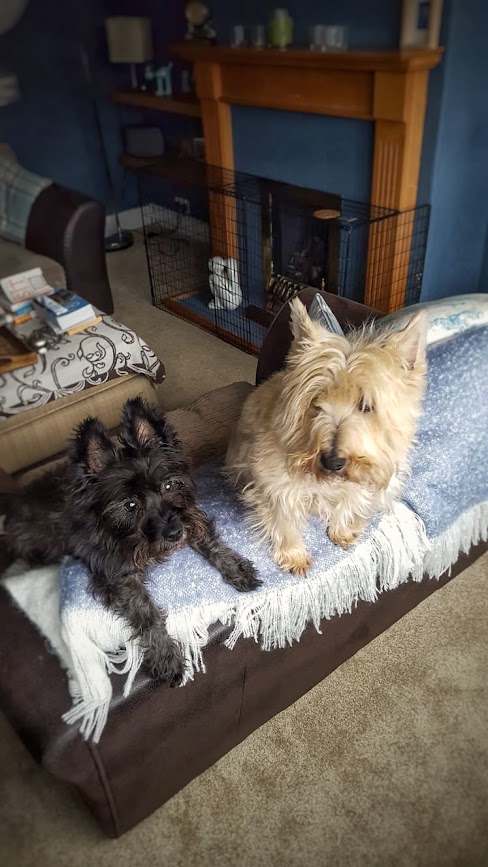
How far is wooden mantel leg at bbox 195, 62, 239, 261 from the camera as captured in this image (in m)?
3.47

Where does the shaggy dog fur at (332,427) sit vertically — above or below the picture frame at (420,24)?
below

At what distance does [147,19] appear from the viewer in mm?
4203

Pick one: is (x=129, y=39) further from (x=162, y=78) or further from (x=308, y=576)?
(x=308, y=576)

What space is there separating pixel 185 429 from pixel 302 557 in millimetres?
717

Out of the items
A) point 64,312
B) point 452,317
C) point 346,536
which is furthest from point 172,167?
point 346,536

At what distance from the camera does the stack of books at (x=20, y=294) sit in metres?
2.17

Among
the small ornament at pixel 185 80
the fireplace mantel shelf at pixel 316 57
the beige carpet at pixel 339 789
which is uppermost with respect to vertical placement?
the fireplace mantel shelf at pixel 316 57

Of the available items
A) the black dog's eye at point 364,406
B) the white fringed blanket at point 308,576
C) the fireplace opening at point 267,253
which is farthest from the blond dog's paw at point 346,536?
the fireplace opening at point 267,253

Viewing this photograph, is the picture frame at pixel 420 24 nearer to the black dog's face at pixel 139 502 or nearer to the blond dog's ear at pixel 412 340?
the blond dog's ear at pixel 412 340

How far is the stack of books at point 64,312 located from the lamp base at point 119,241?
104 inches

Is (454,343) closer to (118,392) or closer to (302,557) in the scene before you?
(302,557)

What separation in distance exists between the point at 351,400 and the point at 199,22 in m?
3.71

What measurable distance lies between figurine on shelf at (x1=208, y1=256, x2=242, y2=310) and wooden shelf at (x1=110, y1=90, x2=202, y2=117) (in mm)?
1096

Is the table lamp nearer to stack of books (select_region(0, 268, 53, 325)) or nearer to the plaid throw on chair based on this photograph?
the plaid throw on chair
